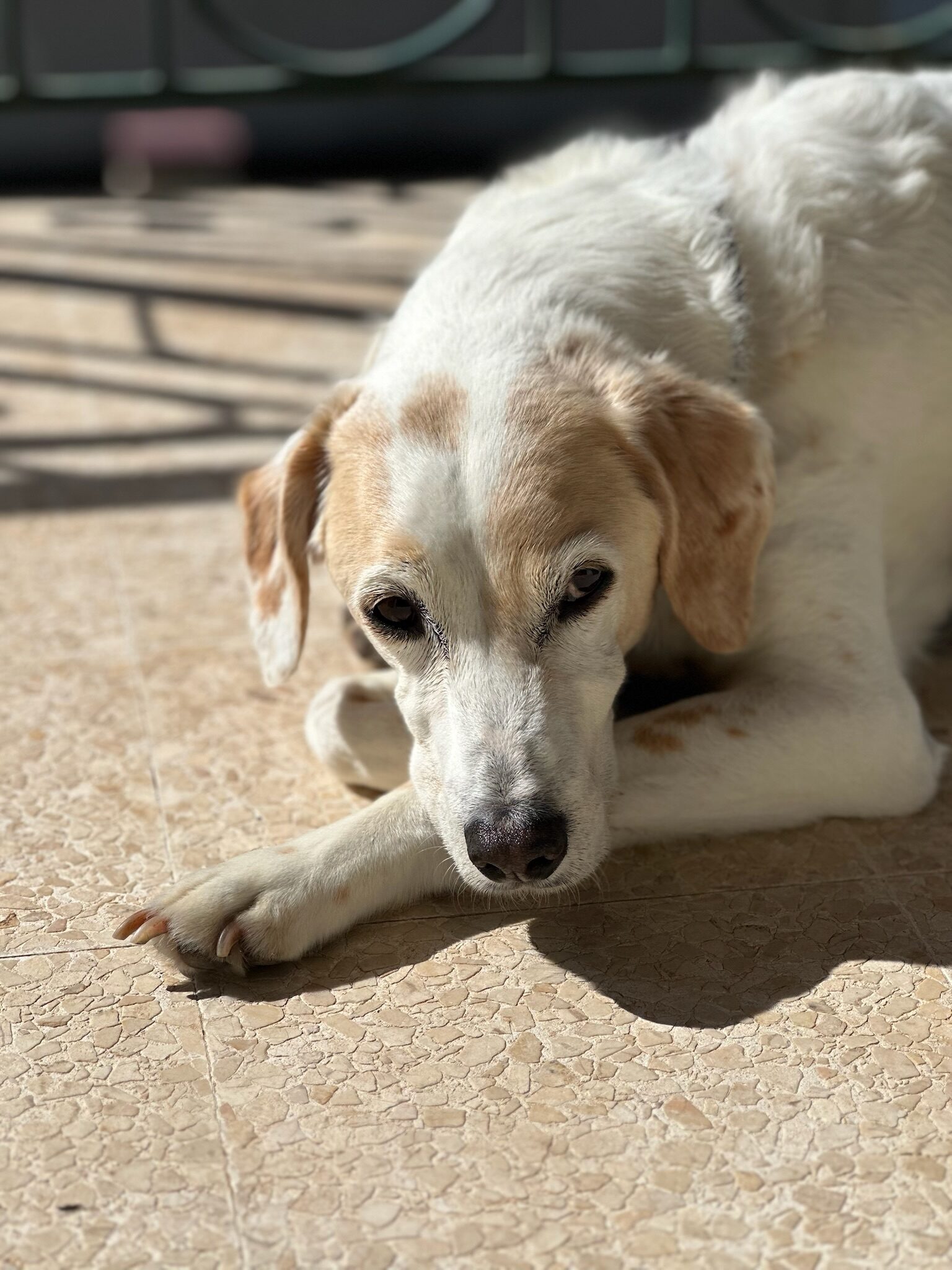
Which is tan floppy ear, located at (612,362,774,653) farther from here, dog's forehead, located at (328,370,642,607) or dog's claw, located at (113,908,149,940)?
dog's claw, located at (113,908,149,940)

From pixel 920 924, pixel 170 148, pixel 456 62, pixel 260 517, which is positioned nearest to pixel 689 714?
pixel 920 924

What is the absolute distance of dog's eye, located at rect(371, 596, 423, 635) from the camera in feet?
7.95

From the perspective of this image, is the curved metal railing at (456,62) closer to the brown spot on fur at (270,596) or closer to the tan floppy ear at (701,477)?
the brown spot on fur at (270,596)

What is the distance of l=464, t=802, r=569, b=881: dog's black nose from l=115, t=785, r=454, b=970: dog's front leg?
0.80 feet

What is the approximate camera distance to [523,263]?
8.81 feet

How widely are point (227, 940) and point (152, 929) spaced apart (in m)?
0.13

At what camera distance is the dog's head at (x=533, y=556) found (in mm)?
2305

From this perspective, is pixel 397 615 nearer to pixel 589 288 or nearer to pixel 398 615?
pixel 398 615

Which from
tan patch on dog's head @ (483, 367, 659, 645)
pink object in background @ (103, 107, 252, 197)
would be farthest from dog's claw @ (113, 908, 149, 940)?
pink object in background @ (103, 107, 252, 197)

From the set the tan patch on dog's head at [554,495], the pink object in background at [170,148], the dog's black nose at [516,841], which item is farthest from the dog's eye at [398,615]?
the pink object in background at [170,148]

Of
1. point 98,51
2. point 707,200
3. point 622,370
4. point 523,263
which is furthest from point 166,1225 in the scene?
point 98,51

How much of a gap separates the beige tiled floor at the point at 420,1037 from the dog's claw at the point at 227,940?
64 mm

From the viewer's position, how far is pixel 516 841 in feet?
7.32

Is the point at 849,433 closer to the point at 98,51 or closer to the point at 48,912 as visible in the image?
the point at 48,912
